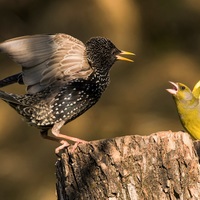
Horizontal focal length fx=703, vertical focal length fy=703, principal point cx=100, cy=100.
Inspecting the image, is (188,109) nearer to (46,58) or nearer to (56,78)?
(56,78)

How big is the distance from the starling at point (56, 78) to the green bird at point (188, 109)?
64 cm

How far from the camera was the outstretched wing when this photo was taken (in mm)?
5484

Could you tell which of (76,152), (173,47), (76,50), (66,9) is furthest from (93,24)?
(76,152)

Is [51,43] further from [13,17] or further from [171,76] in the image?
[13,17]

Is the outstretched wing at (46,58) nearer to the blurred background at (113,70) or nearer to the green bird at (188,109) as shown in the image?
the green bird at (188,109)

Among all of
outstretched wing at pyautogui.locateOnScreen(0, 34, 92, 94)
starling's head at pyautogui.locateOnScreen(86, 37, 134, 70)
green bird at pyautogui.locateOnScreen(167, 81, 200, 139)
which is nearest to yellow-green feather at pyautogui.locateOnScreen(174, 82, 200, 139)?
green bird at pyautogui.locateOnScreen(167, 81, 200, 139)

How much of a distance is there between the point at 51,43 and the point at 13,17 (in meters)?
5.26

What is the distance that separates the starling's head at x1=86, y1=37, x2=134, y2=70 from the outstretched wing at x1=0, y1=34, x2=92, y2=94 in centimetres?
6

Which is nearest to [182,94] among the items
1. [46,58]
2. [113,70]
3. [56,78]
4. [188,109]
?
[188,109]

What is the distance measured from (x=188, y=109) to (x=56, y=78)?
113 centimetres

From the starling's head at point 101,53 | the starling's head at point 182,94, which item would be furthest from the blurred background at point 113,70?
the starling's head at point 101,53

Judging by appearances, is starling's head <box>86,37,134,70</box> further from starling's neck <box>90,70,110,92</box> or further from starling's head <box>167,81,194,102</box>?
starling's head <box>167,81,194,102</box>

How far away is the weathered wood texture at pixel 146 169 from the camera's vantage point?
427 centimetres

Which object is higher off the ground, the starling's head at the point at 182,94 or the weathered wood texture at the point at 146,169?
the weathered wood texture at the point at 146,169
